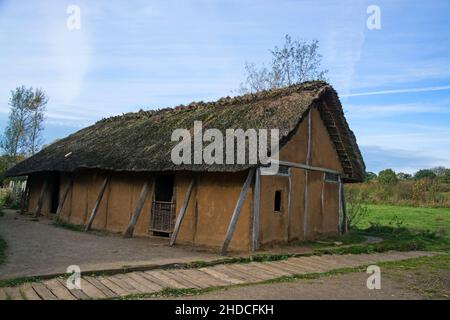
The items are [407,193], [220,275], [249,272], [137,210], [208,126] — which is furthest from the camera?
[407,193]

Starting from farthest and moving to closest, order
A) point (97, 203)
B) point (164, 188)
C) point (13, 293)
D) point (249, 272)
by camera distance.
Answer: point (97, 203), point (164, 188), point (249, 272), point (13, 293)

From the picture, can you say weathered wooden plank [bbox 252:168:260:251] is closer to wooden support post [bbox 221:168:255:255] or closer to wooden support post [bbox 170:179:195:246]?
wooden support post [bbox 221:168:255:255]

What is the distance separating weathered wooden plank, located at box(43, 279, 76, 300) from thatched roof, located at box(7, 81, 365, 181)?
474cm

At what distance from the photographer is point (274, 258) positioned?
927 centimetres

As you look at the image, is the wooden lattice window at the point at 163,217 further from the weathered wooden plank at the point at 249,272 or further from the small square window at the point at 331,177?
the small square window at the point at 331,177

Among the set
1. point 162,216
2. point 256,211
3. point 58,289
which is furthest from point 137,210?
point 58,289

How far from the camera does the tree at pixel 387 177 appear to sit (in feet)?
118

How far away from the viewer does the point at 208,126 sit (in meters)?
12.4

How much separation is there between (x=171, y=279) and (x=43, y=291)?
202 cm

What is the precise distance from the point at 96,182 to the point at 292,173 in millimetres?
7343

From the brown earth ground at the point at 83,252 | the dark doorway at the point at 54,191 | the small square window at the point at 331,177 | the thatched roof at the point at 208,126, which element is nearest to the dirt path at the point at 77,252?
the brown earth ground at the point at 83,252

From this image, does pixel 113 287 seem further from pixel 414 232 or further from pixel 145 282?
pixel 414 232

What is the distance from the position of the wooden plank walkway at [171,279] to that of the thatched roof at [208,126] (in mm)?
2564
